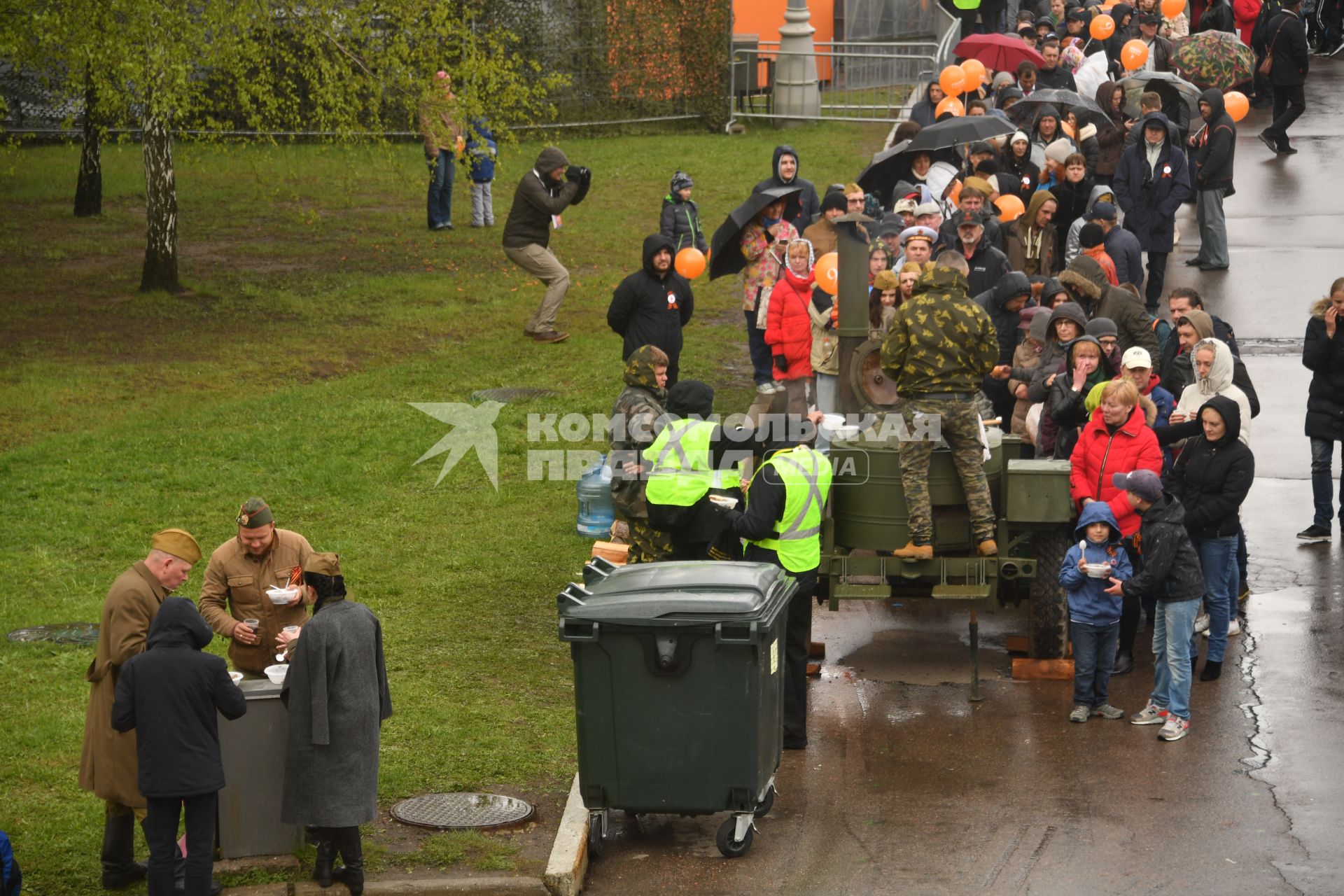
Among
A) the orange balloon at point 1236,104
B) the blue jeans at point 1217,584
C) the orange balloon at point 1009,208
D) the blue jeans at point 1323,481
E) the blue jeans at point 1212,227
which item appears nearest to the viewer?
the blue jeans at point 1217,584

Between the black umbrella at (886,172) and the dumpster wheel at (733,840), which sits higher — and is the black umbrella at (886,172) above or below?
above

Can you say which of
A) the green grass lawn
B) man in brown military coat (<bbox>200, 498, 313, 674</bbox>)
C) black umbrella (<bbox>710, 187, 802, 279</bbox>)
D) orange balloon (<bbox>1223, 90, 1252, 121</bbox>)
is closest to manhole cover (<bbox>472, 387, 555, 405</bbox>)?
the green grass lawn

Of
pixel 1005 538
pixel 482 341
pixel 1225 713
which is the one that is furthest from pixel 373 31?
pixel 1225 713

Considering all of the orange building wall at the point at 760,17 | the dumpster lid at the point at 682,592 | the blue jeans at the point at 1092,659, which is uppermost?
the orange building wall at the point at 760,17

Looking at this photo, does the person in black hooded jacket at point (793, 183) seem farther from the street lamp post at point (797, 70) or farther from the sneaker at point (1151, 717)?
the street lamp post at point (797, 70)

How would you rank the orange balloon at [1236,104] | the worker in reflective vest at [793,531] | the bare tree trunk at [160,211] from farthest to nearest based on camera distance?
the orange balloon at [1236,104], the bare tree trunk at [160,211], the worker in reflective vest at [793,531]

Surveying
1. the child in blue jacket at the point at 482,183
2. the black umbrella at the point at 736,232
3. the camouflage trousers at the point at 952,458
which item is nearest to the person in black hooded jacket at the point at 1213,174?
the black umbrella at the point at 736,232

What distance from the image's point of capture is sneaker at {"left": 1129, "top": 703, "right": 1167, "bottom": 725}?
9.56 m

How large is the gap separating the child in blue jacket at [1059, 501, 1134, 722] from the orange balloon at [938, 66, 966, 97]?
12.1 metres

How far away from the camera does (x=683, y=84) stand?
2886 centimetres

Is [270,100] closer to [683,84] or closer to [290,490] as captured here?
[290,490]

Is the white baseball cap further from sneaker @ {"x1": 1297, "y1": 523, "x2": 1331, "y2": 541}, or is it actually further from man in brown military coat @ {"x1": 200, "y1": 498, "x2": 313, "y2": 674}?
man in brown military coat @ {"x1": 200, "y1": 498, "x2": 313, "y2": 674}

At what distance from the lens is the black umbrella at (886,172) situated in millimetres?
17531

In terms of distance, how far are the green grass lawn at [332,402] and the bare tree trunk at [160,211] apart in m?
0.33
